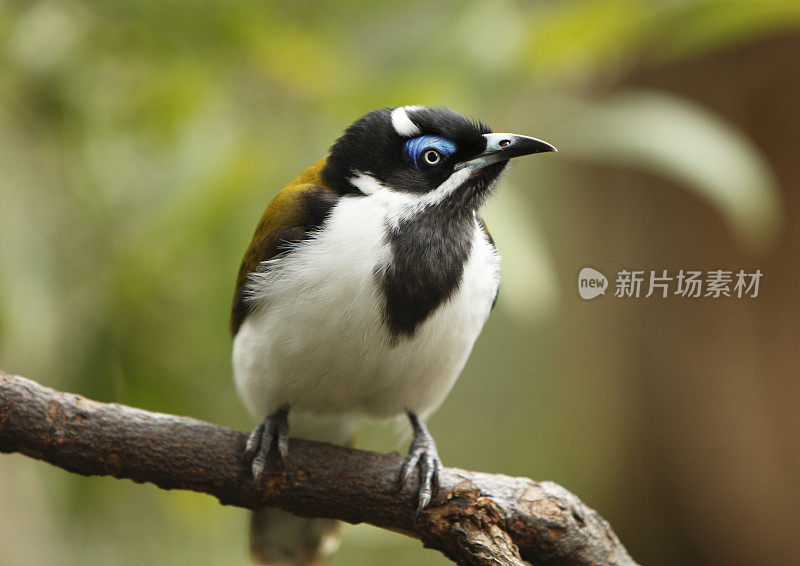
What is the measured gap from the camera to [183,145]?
3.01 m

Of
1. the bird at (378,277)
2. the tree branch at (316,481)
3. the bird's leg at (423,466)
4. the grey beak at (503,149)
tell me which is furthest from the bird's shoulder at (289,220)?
the bird's leg at (423,466)

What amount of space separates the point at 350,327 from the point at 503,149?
655 millimetres

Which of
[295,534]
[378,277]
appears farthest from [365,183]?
[295,534]

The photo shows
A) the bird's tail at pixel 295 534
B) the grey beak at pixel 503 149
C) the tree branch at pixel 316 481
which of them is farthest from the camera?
the bird's tail at pixel 295 534

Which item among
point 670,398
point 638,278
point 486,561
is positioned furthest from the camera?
point 670,398

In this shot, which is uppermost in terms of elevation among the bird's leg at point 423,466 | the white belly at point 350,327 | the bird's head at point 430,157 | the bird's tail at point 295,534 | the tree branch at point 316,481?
the bird's head at point 430,157

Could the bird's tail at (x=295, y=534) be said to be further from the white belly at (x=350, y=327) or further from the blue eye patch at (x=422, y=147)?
the blue eye patch at (x=422, y=147)

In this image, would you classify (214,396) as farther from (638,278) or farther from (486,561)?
(638,278)

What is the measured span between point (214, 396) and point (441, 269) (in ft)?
4.61

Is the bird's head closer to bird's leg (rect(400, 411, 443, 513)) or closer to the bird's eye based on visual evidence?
the bird's eye

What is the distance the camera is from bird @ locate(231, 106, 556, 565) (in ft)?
7.56

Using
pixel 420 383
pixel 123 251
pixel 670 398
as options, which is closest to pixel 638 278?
pixel 670 398

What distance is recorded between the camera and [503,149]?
2.40 meters

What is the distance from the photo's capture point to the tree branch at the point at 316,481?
6.75 ft
